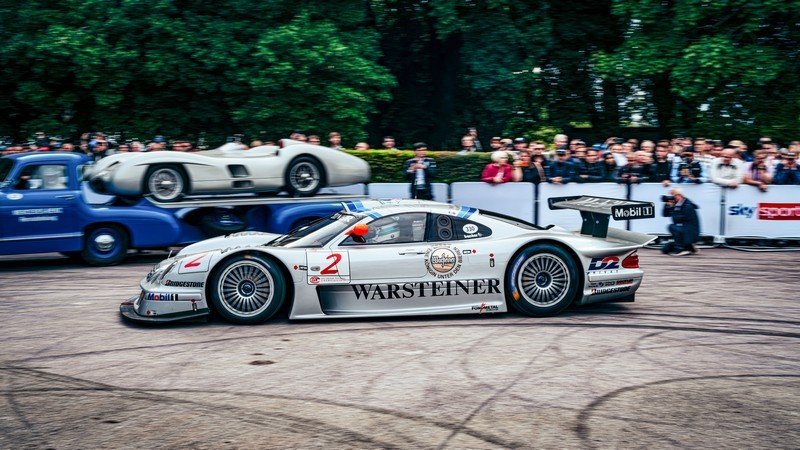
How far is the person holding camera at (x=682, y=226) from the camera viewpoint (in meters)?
14.4

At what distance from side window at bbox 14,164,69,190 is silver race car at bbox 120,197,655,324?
16.3 feet

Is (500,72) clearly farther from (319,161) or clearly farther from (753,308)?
(753,308)

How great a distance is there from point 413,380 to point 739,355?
2869 millimetres

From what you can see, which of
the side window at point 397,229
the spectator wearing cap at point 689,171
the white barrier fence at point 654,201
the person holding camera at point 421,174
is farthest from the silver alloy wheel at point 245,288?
the spectator wearing cap at point 689,171

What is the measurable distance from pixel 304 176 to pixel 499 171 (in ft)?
13.6

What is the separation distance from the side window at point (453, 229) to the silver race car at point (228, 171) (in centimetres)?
580

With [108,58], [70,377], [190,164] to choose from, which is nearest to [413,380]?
[70,377]

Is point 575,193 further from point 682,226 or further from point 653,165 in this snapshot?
point 682,226

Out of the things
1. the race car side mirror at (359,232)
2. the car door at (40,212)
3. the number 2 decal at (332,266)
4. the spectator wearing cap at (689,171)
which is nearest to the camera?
the number 2 decal at (332,266)

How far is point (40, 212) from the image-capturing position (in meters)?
12.9

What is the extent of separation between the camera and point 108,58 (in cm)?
2073

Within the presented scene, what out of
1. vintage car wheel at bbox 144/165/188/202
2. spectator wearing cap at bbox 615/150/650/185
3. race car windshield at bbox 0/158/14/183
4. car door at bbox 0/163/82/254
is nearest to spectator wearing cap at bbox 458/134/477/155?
spectator wearing cap at bbox 615/150/650/185

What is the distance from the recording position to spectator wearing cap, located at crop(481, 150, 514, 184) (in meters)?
16.6

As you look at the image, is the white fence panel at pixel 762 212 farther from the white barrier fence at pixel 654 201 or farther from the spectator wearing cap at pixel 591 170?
the spectator wearing cap at pixel 591 170
